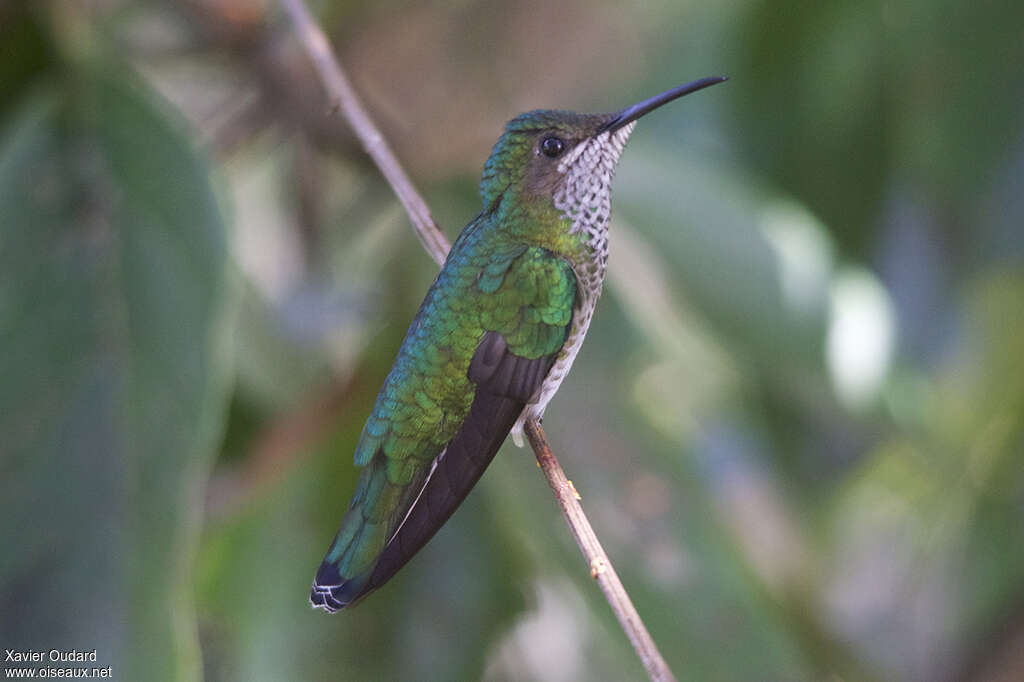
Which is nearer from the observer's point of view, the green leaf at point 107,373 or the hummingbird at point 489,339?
the hummingbird at point 489,339

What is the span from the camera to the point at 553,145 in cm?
95

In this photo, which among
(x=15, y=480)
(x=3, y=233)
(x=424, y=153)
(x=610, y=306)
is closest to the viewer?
(x=15, y=480)

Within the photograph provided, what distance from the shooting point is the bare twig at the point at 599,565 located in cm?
63

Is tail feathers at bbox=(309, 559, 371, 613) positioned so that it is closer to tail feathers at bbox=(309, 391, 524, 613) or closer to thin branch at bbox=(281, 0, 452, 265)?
tail feathers at bbox=(309, 391, 524, 613)

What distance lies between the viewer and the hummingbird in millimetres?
704

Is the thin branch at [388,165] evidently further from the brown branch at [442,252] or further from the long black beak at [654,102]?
the long black beak at [654,102]

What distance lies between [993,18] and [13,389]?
1683 millimetres

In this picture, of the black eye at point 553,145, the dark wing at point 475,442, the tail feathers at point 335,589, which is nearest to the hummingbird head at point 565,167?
the black eye at point 553,145

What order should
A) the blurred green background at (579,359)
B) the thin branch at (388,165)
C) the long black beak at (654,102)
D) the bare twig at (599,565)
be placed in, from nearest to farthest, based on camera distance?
the bare twig at (599,565) → the long black beak at (654,102) → the thin branch at (388,165) → the blurred green background at (579,359)

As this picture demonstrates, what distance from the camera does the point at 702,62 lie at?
7.16 feet

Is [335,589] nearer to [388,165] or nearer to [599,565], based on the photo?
[599,565]

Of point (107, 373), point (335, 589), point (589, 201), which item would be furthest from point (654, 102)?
point (107, 373)

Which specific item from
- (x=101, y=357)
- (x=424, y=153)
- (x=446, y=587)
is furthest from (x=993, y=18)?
(x=101, y=357)

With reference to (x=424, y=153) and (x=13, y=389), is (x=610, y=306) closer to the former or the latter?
(x=424, y=153)
